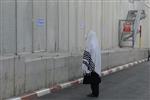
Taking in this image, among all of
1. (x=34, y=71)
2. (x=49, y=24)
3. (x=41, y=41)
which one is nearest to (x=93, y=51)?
(x=34, y=71)

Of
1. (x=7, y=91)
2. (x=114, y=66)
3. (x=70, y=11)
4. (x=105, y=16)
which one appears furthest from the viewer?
(x=105, y=16)

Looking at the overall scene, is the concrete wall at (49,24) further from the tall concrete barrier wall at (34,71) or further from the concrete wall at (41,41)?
the tall concrete barrier wall at (34,71)

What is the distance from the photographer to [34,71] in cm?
1375

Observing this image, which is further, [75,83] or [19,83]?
[75,83]

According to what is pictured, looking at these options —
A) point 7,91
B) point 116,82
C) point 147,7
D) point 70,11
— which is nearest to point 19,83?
point 7,91

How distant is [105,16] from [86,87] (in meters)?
11.3

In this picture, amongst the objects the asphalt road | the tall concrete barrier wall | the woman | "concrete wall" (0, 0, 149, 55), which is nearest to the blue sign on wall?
"concrete wall" (0, 0, 149, 55)

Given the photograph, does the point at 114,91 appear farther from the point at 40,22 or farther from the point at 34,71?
the point at 40,22

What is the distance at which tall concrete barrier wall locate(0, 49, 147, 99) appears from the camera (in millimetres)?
Result: 12141

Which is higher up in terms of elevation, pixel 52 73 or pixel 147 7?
pixel 147 7

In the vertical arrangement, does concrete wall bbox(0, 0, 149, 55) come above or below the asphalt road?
above

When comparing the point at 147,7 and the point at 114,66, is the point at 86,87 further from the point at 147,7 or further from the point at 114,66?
the point at 147,7

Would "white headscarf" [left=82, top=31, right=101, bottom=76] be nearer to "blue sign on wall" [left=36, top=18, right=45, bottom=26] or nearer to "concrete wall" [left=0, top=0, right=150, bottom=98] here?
"concrete wall" [left=0, top=0, right=150, bottom=98]

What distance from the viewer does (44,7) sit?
16297 mm
